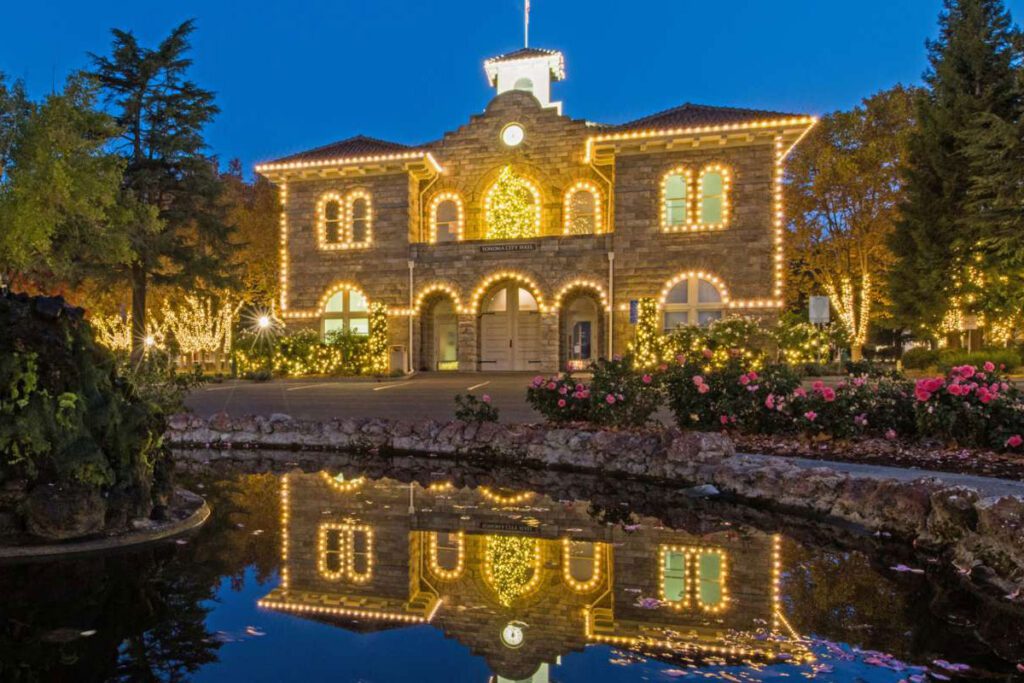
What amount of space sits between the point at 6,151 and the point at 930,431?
23.6 meters

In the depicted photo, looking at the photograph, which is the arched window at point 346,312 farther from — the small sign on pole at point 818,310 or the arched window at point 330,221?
the small sign on pole at point 818,310

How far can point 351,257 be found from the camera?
2372 cm

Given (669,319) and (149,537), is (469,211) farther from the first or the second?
(149,537)

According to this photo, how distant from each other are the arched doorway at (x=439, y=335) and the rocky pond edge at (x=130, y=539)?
709 inches

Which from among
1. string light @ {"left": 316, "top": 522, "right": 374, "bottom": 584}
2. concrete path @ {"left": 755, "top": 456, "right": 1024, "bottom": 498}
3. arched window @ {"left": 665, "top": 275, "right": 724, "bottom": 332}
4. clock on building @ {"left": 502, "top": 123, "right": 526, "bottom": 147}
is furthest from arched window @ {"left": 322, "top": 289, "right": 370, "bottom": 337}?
concrete path @ {"left": 755, "top": 456, "right": 1024, "bottom": 498}

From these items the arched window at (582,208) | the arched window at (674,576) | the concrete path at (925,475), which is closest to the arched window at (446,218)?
the arched window at (582,208)

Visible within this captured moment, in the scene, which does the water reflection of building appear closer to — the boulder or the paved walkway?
the boulder

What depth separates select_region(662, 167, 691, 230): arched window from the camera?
21.2 m

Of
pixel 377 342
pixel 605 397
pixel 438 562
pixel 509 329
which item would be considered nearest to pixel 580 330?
pixel 509 329

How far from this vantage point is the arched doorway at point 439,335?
23703 mm

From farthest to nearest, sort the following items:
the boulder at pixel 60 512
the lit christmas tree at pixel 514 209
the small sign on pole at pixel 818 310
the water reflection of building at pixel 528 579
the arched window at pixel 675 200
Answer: the lit christmas tree at pixel 514 209 < the arched window at pixel 675 200 < the small sign on pole at pixel 818 310 < the boulder at pixel 60 512 < the water reflection of building at pixel 528 579

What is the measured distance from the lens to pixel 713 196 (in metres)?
21.0

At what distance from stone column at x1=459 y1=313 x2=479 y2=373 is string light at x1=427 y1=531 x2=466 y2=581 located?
17235mm

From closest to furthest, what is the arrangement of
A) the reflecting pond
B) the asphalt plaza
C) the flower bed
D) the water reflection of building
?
1. the reflecting pond
2. the water reflection of building
3. the flower bed
4. the asphalt plaza
